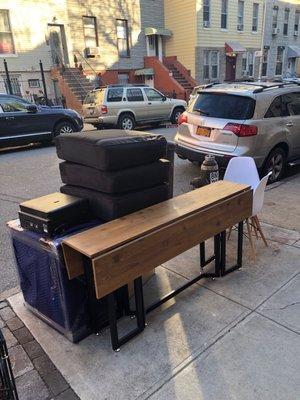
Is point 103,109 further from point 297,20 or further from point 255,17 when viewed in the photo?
point 297,20

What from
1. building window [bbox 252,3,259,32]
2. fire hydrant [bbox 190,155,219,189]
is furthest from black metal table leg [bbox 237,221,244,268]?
→ building window [bbox 252,3,259,32]

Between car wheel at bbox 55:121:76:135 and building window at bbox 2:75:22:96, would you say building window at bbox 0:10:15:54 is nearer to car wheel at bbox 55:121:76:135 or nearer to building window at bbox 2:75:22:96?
building window at bbox 2:75:22:96

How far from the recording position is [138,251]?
244 cm

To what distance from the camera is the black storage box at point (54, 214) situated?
251 centimetres

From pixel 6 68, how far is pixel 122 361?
15.8 m

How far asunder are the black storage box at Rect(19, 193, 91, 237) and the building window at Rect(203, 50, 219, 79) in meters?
22.2

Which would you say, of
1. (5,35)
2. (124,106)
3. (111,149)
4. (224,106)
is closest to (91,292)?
(111,149)

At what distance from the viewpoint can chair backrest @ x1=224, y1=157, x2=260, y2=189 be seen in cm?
402

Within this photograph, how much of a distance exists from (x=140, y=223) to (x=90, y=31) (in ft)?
61.9

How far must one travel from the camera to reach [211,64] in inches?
915

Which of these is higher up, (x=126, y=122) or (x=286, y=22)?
(x=286, y=22)

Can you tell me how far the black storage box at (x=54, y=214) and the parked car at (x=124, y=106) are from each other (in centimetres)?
1028

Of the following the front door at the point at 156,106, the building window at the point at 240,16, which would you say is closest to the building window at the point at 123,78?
the front door at the point at 156,106

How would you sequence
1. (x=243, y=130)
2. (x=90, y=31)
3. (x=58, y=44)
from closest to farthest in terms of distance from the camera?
(x=243, y=130), (x=58, y=44), (x=90, y=31)
